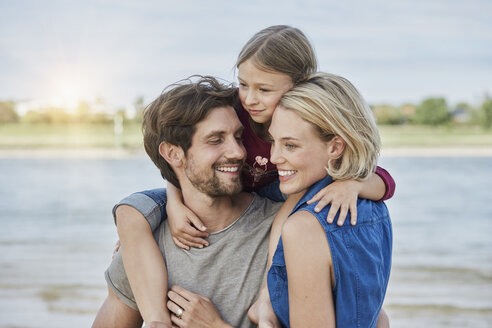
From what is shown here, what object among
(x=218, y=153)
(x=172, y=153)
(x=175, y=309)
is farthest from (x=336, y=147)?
(x=175, y=309)

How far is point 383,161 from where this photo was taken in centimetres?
2852

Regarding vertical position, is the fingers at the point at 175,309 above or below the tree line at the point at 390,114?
above

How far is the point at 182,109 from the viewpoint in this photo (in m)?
2.55

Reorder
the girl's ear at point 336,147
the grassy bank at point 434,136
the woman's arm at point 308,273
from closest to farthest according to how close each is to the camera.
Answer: the woman's arm at point 308,273 < the girl's ear at point 336,147 < the grassy bank at point 434,136

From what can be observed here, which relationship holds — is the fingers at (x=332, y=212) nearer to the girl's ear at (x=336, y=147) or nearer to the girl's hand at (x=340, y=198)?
the girl's hand at (x=340, y=198)

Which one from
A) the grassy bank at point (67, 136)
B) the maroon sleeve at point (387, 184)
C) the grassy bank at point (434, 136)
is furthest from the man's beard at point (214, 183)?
the grassy bank at point (434, 136)

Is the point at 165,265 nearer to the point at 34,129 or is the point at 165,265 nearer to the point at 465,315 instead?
the point at 465,315

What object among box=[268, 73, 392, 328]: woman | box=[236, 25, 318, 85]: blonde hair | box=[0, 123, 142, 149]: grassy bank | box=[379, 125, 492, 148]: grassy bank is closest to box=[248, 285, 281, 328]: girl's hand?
box=[268, 73, 392, 328]: woman

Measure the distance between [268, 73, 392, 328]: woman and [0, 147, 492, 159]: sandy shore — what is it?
2825 centimetres

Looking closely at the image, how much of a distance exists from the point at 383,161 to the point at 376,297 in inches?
1068

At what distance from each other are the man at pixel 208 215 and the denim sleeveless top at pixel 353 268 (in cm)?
47

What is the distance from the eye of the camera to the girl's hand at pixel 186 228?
2.53 meters

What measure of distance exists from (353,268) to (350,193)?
29 centimetres

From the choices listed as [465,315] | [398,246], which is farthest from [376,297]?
[398,246]
